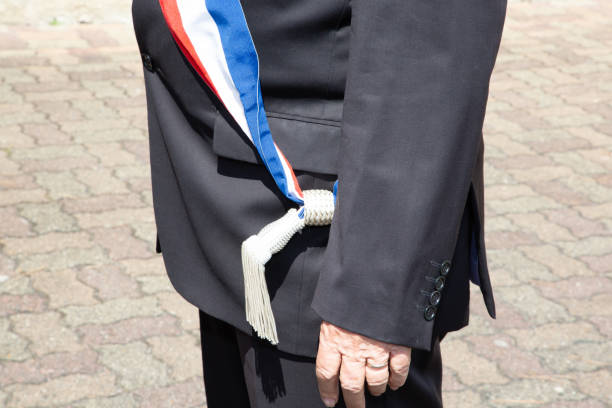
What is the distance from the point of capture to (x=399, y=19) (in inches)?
43.0

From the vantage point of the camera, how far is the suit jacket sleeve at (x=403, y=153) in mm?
1101

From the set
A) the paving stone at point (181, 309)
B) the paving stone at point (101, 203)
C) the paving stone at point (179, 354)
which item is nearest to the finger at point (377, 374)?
the paving stone at point (179, 354)

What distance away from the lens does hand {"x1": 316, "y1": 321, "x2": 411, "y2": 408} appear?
121 centimetres

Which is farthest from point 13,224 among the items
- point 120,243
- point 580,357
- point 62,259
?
point 580,357

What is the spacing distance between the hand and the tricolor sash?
4.8 inches

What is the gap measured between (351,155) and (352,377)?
1.10 feet

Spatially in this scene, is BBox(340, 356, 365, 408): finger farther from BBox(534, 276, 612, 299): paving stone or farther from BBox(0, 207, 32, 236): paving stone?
BBox(0, 207, 32, 236): paving stone

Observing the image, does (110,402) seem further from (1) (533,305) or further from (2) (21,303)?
(1) (533,305)

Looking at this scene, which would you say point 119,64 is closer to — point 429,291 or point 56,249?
point 56,249

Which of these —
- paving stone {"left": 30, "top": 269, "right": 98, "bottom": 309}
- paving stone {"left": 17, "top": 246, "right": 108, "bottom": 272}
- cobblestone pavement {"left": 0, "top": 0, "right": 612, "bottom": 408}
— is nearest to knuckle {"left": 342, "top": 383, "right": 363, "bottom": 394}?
cobblestone pavement {"left": 0, "top": 0, "right": 612, "bottom": 408}

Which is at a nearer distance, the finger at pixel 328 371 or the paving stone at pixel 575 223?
the finger at pixel 328 371

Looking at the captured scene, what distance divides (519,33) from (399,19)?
593 cm

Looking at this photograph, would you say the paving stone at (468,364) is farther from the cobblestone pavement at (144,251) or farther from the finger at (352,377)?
the finger at (352,377)

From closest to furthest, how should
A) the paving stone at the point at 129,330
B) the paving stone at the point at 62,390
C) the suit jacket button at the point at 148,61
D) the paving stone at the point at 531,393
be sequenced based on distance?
1. the suit jacket button at the point at 148,61
2. the paving stone at the point at 62,390
3. the paving stone at the point at 531,393
4. the paving stone at the point at 129,330
